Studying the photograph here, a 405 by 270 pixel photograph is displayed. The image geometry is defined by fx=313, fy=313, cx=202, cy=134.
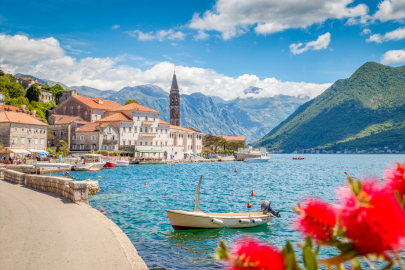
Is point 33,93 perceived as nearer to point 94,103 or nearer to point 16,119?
point 94,103

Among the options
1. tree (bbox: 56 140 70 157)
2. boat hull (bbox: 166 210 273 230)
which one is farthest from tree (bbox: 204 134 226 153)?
boat hull (bbox: 166 210 273 230)

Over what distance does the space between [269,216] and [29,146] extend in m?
60.4

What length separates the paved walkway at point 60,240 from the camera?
24.1 ft

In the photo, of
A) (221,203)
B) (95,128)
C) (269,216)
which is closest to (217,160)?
(95,128)

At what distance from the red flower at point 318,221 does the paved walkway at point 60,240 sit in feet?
20.9

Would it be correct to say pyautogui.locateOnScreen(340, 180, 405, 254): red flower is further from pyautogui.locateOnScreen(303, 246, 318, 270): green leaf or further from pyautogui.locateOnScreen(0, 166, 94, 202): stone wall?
pyautogui.locateOnScreen(0, 166, 94, 202): stone wall

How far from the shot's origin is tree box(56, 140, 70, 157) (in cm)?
7009

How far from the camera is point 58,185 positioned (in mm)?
17375

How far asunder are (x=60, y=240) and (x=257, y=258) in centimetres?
900

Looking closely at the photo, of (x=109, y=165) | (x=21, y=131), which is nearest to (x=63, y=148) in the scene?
(x=21, y=131)

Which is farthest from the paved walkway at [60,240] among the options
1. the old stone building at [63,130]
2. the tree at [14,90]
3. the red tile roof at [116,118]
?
the tree at [14,90]

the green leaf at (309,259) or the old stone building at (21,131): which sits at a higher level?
the old stone building at (21,131)

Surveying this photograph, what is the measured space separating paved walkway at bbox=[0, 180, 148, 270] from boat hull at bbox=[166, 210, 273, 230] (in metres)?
4.03

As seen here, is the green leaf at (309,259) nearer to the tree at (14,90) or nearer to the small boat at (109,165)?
the small boat at (109,165)
